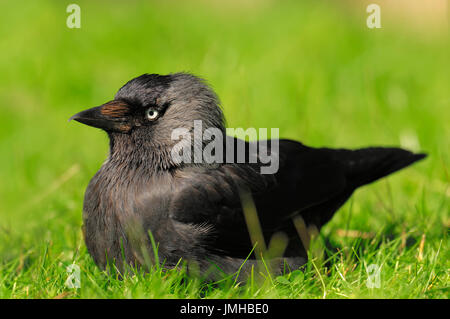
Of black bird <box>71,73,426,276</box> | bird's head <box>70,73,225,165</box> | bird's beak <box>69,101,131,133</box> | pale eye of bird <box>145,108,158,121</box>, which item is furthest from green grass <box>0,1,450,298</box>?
bird's beak <box>69,101,131,133</box>

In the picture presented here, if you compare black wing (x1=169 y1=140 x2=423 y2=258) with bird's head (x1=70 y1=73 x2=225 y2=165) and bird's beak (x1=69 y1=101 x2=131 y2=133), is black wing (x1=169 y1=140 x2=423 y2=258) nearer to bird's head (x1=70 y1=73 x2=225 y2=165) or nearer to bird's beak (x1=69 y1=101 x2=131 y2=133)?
bird's head (x1=70 y1=73 x2=225 y2=165)

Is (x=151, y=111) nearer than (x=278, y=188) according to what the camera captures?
Yes

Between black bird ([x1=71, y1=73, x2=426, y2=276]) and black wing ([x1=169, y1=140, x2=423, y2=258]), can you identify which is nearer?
black bird ([x1=71, y1=73, x2=426, y2=276])

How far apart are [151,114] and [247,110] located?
2.43ft

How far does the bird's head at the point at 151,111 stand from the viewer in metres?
3.92

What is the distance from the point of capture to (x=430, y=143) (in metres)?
6.86

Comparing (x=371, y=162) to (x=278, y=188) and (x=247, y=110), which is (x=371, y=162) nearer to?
(x=278, y=188)

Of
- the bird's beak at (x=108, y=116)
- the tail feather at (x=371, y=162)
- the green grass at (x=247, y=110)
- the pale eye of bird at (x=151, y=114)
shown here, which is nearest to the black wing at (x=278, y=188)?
the tail feather at (x=371, y=162)

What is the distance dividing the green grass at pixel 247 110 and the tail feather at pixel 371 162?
8.1 inches

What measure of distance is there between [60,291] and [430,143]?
15.2ft

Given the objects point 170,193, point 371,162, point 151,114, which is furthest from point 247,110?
point 371,162

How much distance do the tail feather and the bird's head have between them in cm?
132

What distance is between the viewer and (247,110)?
441 cm

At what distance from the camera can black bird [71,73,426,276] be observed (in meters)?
3.79
